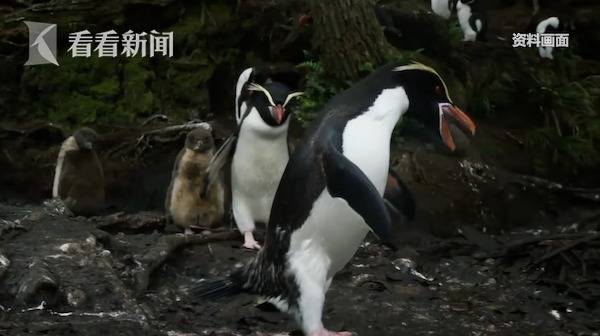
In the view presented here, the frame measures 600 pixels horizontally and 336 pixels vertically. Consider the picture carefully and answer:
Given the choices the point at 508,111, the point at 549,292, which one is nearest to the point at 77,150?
the point at 549,292

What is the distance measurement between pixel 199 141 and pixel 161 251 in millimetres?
1202

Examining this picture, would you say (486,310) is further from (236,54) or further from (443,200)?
(236,54)

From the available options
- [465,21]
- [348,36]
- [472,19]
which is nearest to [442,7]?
[465,21]

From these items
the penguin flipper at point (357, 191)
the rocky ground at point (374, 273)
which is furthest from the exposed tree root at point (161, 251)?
the penguin flipper at point (357, 191)

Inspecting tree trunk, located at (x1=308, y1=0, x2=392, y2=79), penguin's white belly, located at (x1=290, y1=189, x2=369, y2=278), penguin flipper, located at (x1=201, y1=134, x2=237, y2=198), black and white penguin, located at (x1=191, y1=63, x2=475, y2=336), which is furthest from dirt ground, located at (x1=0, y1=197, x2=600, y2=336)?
tree trunk, located at (x1=308, y1=0, x2=392, y2=79)

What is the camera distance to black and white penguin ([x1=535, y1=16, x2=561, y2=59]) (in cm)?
995

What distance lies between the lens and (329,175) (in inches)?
125

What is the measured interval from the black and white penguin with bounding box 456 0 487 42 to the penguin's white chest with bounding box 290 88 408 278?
272 inches

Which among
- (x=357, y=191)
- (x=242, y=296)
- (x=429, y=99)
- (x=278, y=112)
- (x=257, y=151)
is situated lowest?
(x=242, y=296)

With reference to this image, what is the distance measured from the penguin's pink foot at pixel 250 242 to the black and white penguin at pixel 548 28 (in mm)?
5527

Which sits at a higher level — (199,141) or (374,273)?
(199,141)

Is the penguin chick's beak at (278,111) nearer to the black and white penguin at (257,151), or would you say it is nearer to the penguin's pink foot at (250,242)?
the black and white penguin at (257,151)

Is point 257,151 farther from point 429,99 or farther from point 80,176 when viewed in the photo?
point 429,99

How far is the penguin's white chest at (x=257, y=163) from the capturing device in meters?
5.48
